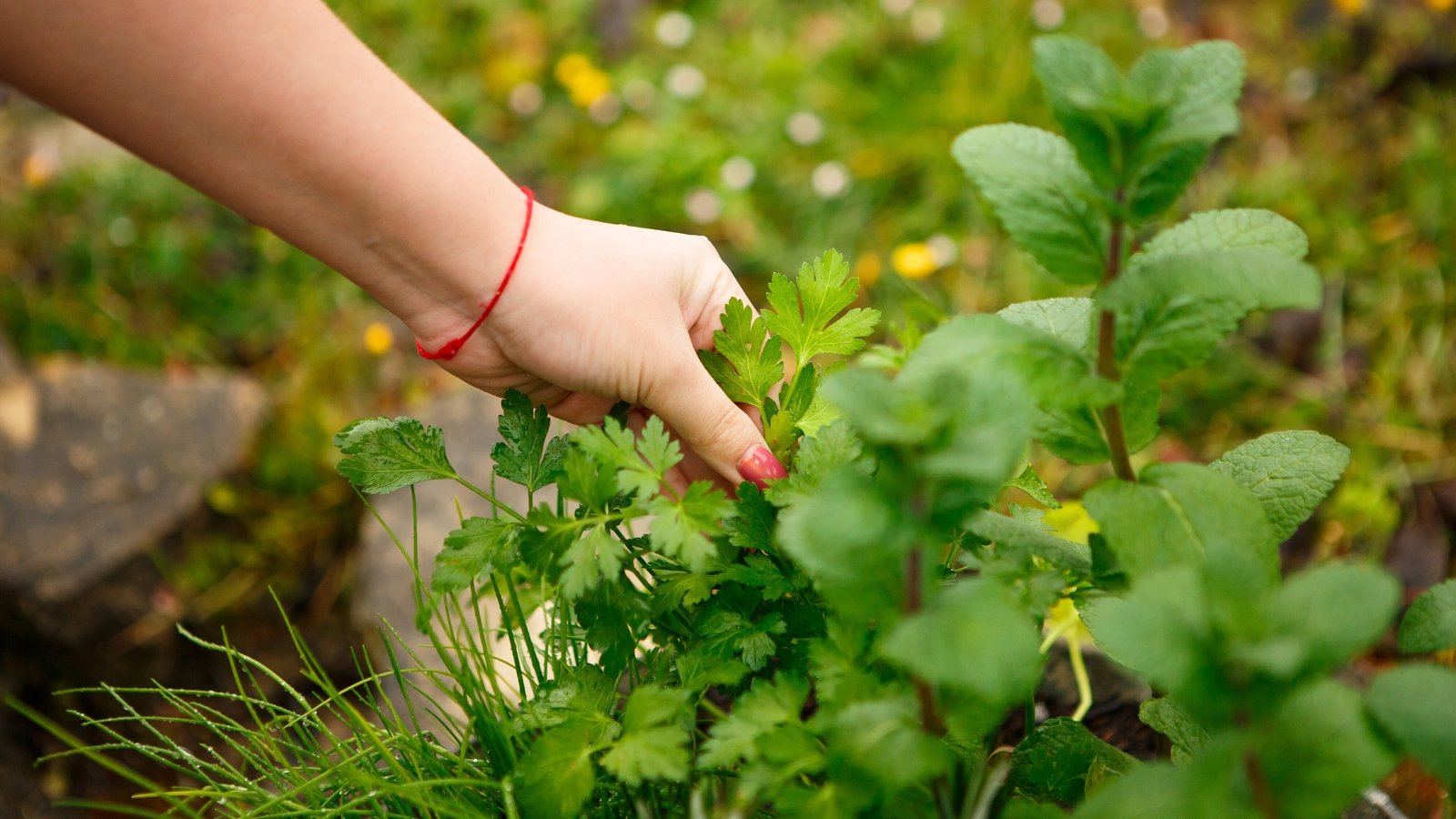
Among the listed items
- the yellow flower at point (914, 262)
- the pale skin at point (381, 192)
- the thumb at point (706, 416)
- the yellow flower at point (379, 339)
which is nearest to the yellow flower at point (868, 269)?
the yellow flower at point (914, 262)

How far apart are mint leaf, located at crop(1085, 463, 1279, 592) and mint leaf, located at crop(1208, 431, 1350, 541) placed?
0.25 feet

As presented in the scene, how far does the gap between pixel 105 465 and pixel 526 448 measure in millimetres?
1997

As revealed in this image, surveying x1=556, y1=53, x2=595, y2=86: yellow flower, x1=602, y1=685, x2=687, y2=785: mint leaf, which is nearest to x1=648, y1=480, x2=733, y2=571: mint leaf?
x1=602, y1=685, x2=687, y2=785: mint leaf

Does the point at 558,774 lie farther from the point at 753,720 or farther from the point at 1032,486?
the point at 1032,486

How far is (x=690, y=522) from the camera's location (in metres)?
0.89

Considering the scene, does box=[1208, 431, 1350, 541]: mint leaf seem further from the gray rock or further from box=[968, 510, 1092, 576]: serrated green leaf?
the gray rock

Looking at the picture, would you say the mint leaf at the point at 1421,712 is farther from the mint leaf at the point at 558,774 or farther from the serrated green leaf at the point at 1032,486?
the mint leaf at the point at 558,774

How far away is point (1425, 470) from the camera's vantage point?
2.10m

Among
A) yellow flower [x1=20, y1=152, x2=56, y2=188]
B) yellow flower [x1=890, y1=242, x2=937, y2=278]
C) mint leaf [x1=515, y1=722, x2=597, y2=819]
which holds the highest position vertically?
yellow flower [x1=20, y1=152, x2=56, y2=188]

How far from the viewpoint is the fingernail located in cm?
116

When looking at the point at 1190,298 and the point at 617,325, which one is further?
the point at 617,325

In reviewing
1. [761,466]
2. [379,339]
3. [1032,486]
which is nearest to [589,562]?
[761,466]

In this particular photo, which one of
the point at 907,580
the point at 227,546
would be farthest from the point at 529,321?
the point at 227,546

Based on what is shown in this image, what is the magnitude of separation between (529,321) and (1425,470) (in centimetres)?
200
